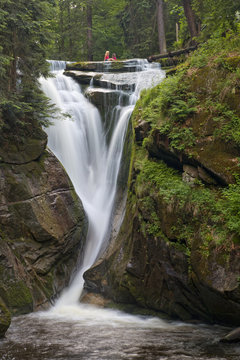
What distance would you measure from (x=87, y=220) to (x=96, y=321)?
3.93 meters

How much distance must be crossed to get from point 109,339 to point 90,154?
7.96m

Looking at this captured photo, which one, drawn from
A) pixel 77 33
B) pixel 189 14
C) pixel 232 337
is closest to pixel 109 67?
pixel 189 14

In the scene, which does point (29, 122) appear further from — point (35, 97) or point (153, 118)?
point (153, 118)

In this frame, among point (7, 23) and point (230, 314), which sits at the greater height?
point (7, 23)

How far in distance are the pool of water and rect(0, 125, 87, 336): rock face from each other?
32.3 inches

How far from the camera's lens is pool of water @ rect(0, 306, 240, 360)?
5891mm

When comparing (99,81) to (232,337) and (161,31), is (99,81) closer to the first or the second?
(161,31)

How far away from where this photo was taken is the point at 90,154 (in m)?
13.6

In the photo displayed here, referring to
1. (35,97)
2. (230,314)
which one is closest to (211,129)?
(230,314)

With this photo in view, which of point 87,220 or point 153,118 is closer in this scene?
point 153,118

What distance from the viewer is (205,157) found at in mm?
8008

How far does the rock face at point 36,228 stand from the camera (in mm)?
8938

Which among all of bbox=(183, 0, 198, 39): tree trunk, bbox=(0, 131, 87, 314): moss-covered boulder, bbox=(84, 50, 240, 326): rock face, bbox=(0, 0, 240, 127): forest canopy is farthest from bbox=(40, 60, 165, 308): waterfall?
bbox=(183, 0, 198, 39): tree trunk

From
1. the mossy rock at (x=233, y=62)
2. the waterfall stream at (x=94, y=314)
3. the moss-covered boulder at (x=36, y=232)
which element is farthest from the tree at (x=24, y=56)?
the mossy rock at (x=233, y=62)
